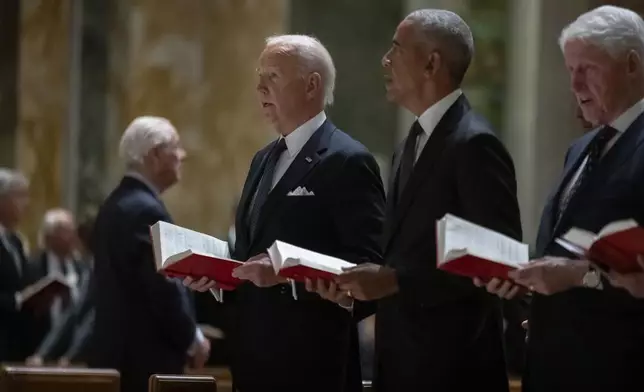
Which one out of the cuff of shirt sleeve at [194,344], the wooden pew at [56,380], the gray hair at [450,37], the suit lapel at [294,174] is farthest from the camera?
the cuff of shirt sleeve at [194,344]

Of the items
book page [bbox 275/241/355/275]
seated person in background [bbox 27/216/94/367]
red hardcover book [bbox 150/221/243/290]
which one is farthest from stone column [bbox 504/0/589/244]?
book page [bbox 275/241/355/275]

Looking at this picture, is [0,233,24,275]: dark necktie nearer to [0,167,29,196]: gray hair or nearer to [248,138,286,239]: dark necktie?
[0,167,29,196]: gray hair

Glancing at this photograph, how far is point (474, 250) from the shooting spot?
3.04 meters

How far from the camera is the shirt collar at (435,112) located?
146 inches

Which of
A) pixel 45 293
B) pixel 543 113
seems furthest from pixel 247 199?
pixel 543 113

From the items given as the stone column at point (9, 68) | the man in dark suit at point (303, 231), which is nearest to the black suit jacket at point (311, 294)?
the man in dark suit at point (303, 231)

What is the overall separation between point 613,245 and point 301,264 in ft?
2.99

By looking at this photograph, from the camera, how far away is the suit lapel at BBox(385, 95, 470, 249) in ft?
11.9

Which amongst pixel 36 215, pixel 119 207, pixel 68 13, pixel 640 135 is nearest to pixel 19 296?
pixel 119 207

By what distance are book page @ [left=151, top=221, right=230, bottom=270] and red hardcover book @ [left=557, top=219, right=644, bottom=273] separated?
50.7 inches

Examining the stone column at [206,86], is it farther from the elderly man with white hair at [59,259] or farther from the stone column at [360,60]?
the elderly man with white hair at [59,259]

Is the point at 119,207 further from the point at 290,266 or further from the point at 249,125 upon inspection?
the point at 249,125

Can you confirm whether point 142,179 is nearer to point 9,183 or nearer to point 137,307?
point 137,307

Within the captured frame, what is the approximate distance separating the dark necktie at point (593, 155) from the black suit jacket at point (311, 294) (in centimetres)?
76
